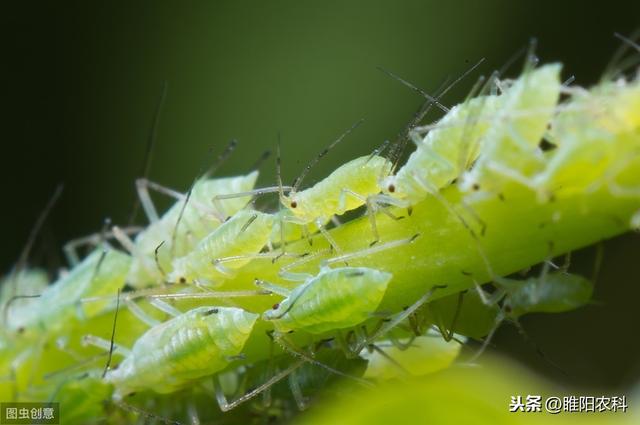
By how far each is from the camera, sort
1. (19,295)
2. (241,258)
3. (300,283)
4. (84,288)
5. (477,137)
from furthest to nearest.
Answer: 1. (19,295)
2. (84,288)
3. (241,258)
4. (300,283)
5. (477,137)

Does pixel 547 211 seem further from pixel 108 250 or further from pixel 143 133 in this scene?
pixel 143 133

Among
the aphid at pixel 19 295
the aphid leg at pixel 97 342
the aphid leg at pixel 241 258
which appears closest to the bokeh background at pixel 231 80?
the aphid at pixel 19 295

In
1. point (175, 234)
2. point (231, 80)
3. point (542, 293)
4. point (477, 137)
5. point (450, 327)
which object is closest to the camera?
point (477, 137)

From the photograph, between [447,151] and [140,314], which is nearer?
[447,151]

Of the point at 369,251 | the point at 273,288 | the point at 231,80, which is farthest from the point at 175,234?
the point at 231,80

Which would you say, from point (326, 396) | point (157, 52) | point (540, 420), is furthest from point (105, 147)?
point (540, 420)

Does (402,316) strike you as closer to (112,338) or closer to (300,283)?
(300,283)

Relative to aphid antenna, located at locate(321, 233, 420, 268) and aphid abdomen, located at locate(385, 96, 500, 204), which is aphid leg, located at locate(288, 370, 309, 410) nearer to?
aphid antenna, located at locate(321, 233, 420, 268)

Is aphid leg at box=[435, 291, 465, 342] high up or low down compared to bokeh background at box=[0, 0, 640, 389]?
down

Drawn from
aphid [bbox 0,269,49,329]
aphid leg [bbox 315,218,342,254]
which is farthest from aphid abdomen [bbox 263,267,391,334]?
aphid [bbox 0,269,49,329]
